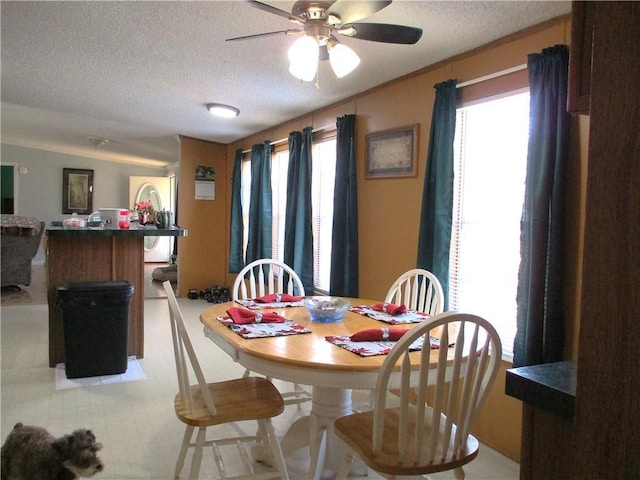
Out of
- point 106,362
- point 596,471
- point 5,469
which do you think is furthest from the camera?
point 106,362

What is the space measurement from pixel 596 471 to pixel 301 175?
400cm

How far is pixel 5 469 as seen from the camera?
71.0 inches

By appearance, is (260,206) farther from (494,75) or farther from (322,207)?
(494,75)

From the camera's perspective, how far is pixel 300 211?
178 inches

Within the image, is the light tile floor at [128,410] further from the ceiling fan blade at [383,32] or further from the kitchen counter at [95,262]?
the ceiling fan blade at [383,32]

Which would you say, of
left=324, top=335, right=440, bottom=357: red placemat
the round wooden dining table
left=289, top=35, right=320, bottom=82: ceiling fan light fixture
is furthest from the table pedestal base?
left=289, top=35, right=320, bottom=82: ceiling fan light fixture

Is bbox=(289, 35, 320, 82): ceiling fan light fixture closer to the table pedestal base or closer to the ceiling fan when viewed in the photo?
the ceiling fan

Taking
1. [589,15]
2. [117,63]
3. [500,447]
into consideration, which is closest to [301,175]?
[117,63]

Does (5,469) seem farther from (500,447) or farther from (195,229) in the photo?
(195,229)

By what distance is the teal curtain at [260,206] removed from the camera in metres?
5.43

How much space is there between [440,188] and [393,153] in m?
0.67

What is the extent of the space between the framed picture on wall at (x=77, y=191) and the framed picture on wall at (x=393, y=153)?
855cm

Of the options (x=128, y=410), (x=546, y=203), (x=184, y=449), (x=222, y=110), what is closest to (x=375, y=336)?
(x=184, y=449)

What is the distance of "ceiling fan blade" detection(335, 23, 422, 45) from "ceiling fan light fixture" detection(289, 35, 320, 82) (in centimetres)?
14
